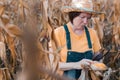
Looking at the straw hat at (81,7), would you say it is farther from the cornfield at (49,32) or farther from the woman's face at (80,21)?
the cornfield at (49,32)

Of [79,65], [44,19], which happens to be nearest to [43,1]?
[44,19]

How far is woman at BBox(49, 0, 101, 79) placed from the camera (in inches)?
57.0

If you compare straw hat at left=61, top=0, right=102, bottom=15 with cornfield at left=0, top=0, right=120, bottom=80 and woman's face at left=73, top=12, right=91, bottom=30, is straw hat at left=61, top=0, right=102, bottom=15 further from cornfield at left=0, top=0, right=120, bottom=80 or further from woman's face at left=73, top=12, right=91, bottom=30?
cornfield at left=0, top=0, right=120, bottom=80

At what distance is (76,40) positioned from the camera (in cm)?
149

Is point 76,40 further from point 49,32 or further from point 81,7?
point 49,32

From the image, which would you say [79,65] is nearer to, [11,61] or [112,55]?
[11,61]

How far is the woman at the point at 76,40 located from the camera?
1447 mm

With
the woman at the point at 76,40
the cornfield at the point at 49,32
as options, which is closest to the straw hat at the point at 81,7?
the woman at the point at 76,40

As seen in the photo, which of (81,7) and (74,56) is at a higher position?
(81,7)

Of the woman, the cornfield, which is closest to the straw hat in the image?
the woman

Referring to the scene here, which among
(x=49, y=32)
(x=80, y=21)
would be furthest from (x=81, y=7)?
(x=49, y=32)

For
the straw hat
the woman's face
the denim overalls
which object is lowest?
the denim overalls

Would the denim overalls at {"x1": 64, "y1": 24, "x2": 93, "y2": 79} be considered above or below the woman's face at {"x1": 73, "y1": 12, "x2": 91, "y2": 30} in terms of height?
below

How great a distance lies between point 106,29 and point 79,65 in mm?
1039
